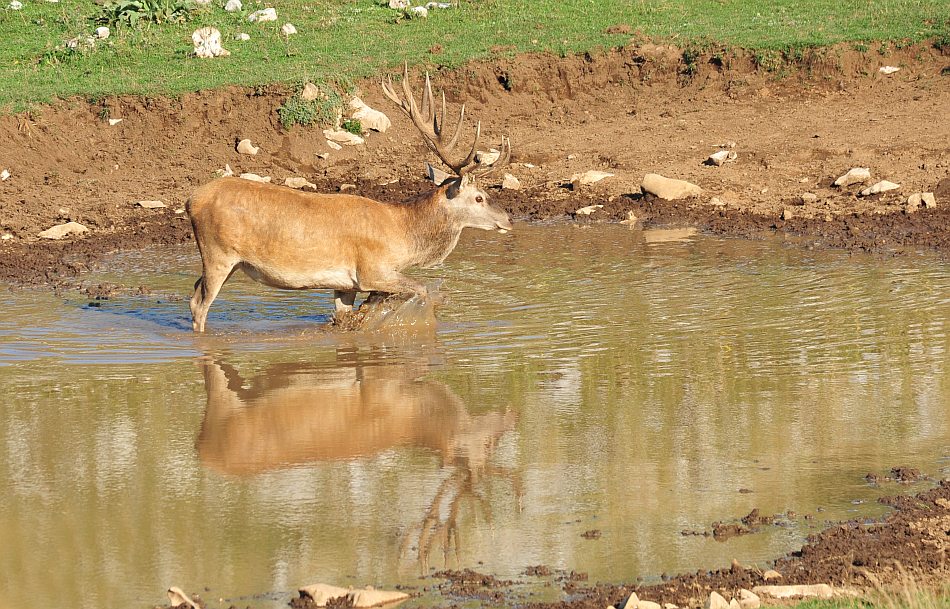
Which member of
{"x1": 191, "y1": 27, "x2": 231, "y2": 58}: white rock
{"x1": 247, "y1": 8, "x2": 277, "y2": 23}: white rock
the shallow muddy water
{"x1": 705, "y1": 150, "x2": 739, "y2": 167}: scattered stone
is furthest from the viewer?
{"x1": 247, "y1": 8, "x2": 277, "y2": 23}: white rock

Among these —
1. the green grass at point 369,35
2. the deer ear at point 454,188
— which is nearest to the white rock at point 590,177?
the green grass at point 369,35

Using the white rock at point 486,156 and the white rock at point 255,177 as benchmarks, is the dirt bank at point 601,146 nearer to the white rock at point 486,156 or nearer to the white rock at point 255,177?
the white rock at point 255,177

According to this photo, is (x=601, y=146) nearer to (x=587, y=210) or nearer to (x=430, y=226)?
(x=587, y=210)

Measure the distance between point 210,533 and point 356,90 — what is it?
1331 cm

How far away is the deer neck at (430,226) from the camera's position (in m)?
11.9

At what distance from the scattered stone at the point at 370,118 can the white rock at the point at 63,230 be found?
4.51m

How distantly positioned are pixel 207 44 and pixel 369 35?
2.42 metres

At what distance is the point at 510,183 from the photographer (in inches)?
697

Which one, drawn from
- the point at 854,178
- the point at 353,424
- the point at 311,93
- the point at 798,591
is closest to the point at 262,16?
the point at 311,93

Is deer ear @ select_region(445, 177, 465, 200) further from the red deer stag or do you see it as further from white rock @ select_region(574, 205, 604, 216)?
white rock @ select_region(574, 205, 604, 216)

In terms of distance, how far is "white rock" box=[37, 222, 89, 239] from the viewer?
1562 cm

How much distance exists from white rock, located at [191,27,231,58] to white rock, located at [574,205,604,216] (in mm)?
6505

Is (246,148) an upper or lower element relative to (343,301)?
upper

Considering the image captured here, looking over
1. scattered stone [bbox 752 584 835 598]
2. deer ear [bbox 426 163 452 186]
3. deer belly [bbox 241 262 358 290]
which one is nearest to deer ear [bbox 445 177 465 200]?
deer ear [bbox 426 163 452 186]
